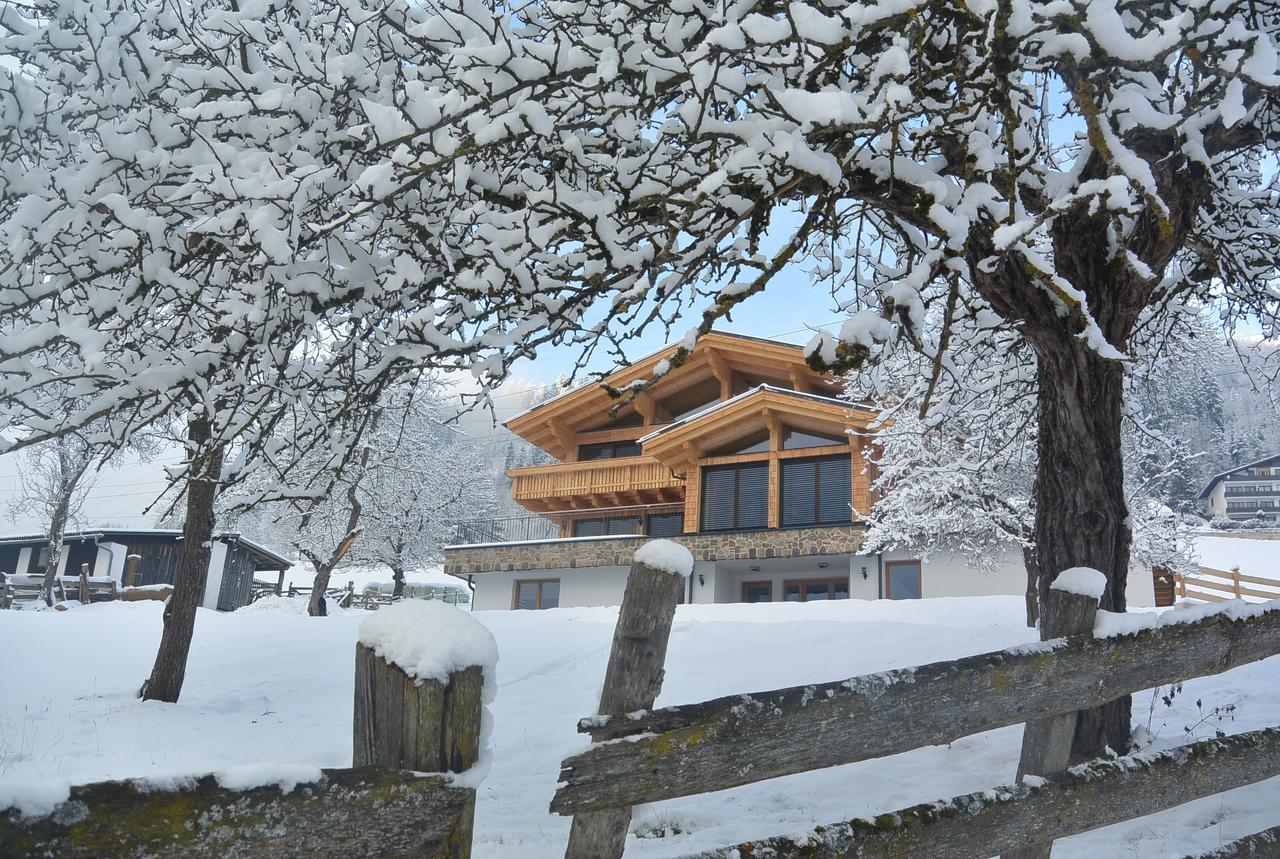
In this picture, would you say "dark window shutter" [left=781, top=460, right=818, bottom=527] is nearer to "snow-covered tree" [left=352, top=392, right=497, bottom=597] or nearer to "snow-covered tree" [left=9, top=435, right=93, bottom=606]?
"snow-covered tree" [left=352, top=392, right=497, bottom=597]

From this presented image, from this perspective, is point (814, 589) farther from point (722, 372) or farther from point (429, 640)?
point (429, 640)

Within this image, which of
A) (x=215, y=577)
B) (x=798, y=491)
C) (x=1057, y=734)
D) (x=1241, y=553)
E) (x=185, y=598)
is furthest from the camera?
(x=1241, y=553)

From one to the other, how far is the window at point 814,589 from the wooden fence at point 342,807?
23.6 meters

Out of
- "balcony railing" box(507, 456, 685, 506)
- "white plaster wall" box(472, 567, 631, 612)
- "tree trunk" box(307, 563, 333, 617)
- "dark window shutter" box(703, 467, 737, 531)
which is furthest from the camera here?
"balcony railing" box(507, 456, 685, 506)

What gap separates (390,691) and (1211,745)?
135 inches

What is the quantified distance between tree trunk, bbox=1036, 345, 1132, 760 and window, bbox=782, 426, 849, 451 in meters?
19.1

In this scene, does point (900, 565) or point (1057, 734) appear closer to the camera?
point (1057, 734)

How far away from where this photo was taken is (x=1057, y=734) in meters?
3.27

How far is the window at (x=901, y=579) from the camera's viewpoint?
75.4 ft

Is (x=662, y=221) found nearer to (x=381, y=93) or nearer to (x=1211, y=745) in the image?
(x=381, y=93)

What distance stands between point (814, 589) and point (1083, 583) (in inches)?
884

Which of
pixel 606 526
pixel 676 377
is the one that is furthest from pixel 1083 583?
pixel 606 526

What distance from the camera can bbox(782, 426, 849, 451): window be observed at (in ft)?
81.7

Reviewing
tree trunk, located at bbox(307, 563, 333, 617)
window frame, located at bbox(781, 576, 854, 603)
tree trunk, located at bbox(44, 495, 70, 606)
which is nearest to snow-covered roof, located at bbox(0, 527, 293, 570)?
tree trunk, located at bbox(44, 495, 70, 606)
